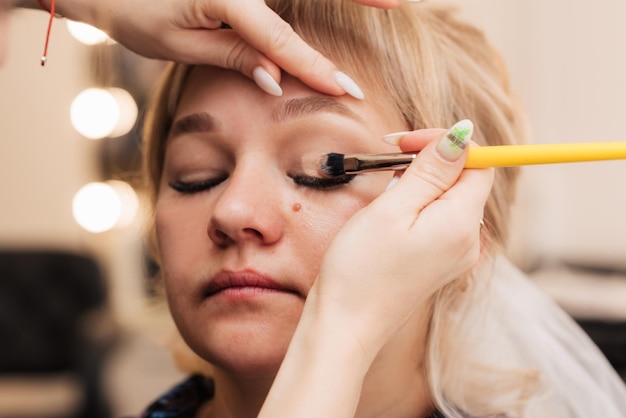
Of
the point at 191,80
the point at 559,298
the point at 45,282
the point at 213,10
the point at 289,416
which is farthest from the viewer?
the point at 45,282

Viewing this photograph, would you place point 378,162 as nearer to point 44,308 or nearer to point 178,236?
point 178,236

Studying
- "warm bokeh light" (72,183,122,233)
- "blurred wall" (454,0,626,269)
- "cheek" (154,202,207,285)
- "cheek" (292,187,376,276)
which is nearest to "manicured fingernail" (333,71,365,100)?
"cheek" (292,187,376,276)

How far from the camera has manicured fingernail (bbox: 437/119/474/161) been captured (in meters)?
0.60

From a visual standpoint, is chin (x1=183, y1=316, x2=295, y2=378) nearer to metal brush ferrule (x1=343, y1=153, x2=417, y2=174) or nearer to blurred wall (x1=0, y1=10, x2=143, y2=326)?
metal brush ferrule (x1=343, y1=153, x2=417, y2=174)

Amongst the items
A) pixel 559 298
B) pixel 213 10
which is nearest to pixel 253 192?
pixel 213 10

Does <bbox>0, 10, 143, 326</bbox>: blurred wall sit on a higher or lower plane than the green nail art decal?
higher

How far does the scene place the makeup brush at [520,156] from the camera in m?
0.57

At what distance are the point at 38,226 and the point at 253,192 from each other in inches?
96.0

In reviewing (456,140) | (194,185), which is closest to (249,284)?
(194,185)

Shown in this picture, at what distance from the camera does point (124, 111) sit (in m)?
2.77

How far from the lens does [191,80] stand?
87cm

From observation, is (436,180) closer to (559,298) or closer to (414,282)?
(414,282)

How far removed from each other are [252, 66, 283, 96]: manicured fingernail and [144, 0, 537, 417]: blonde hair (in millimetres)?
103

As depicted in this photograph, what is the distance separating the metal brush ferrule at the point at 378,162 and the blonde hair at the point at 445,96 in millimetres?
136
